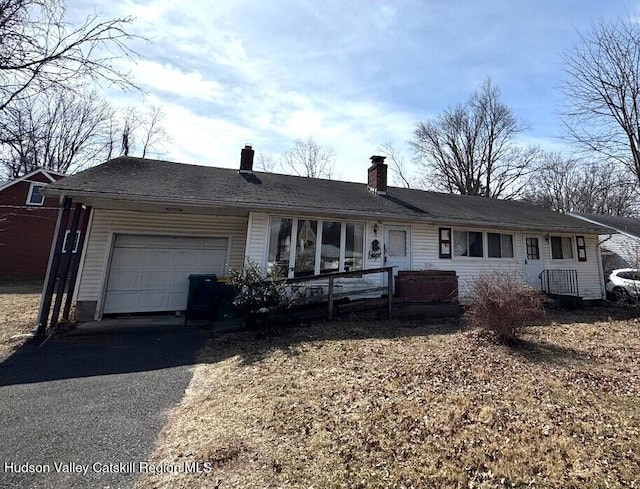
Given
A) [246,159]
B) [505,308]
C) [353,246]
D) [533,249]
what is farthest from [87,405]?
[533,249]

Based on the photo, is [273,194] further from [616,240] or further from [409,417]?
[616,240]

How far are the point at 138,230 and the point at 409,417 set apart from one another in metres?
8.63

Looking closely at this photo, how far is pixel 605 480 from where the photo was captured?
2.48 meters

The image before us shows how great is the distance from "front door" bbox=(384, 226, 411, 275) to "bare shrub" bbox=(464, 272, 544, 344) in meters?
3.66

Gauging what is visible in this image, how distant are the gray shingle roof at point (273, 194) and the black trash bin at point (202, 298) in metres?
2.08

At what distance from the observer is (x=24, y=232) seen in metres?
16.8

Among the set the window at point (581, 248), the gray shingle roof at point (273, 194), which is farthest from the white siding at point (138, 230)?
the window at point (581, 248)

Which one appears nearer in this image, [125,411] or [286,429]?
[286,429]

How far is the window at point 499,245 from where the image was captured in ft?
36.3

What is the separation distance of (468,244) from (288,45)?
852 centimetres

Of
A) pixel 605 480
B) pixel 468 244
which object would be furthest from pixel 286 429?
pixel 468 244

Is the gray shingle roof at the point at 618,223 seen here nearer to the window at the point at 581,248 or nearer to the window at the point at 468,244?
the window at the point at 581,248

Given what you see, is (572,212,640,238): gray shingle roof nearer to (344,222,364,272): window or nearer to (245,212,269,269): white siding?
(344,222,364,272): window

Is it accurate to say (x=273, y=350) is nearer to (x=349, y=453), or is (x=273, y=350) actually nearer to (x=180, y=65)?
(x=349, y=453)
